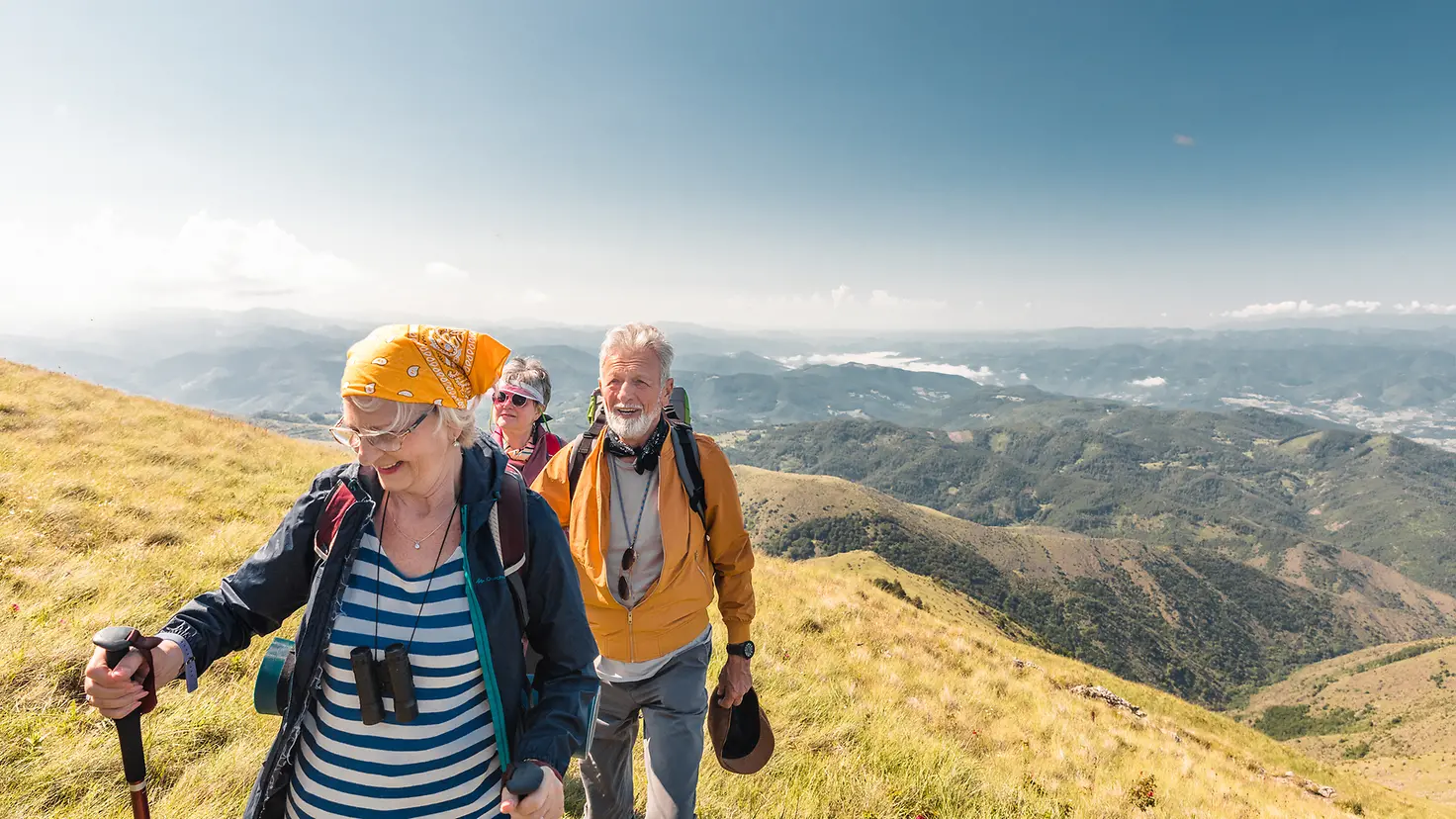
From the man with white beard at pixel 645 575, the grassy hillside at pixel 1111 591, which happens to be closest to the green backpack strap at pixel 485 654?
the man with white beard at pixel 645 575

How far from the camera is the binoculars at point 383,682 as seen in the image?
6.31 feet

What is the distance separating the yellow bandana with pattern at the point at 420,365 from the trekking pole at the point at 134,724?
3.55 feet

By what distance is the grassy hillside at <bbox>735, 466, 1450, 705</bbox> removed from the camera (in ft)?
475

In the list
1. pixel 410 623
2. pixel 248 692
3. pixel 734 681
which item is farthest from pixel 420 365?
pixel 248 692

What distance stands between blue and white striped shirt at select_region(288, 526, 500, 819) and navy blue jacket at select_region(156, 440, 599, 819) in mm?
67

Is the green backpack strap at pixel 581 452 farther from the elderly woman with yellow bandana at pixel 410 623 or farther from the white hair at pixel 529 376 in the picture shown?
the white hair at pixel 529 376

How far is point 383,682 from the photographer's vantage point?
199 cm

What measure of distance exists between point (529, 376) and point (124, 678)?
420 centimetres

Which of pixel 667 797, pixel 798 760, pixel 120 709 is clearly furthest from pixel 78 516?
pixel 798 760

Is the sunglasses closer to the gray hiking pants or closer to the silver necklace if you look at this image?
the gray hiking pants

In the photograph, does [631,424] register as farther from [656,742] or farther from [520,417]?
[520,417]

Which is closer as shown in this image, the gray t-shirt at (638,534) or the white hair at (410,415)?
the white hair at (410,415)

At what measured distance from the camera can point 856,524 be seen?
16112cm

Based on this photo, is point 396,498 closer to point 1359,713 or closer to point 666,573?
point 666,573
